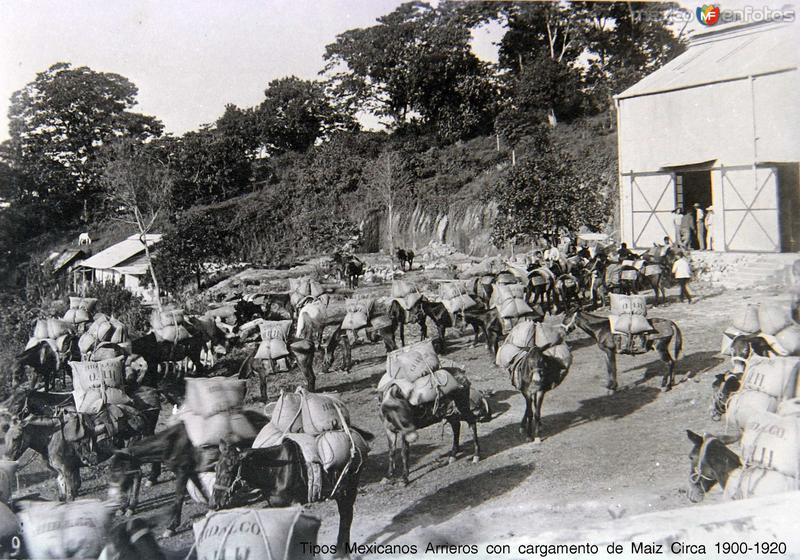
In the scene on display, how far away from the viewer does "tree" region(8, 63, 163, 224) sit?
32.0 ft

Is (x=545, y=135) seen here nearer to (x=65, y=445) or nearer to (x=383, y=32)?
(x=383, y=32)

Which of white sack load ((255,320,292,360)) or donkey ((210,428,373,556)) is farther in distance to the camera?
white sack load ((255,320,292,360))

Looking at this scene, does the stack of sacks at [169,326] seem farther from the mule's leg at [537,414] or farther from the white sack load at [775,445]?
the white sack load at [775,445]

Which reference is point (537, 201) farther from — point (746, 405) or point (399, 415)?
point (746, 405)

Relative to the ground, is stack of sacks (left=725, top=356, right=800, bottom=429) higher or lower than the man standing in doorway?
lower

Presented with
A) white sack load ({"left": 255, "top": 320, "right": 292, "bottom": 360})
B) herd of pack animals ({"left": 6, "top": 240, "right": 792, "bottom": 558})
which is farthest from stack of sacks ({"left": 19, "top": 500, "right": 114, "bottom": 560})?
white sack load ({"left": 255, "top": 320, "right": 292, "bottom": 360})

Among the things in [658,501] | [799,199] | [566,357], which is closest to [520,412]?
[566,357]

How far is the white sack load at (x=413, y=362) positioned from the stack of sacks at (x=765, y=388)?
3.46 metres

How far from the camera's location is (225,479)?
556 cm

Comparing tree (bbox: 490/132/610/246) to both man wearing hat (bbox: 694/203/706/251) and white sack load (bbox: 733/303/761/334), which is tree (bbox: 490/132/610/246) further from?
white sack load (bbox: 733/303/761/334)

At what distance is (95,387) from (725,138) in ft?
59.0

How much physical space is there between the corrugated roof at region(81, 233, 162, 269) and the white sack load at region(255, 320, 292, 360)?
17.2 m

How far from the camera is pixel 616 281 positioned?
1739 cm

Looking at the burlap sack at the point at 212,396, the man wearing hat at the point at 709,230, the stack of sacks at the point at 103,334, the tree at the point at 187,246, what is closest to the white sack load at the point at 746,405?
the burlap sack at the point at 212,396
